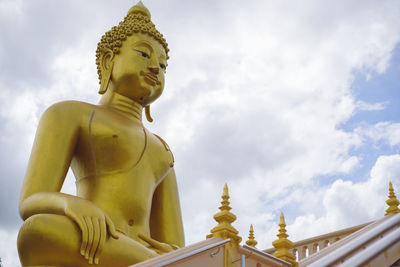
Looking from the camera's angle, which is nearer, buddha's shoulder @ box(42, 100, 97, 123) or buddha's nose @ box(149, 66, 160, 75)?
buddha's shoulder @ box(42, 100, 97, 123)

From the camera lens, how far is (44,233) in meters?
5.45

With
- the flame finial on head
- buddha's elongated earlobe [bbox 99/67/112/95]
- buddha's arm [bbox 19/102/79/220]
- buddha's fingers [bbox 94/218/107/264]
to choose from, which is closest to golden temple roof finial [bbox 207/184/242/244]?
buddha's fingers [bbox 94/218/107/264]

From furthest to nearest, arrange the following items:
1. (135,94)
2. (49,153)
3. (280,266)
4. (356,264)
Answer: (135,94) → (49,153) → (280,266) → (356,264)

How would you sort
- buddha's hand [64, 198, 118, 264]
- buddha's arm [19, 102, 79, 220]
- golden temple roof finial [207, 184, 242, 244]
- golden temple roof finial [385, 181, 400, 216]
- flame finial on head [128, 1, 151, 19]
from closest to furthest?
golden temple roof finial [207, 184, 242, 244] → buddha's hand [64, 198, 118, 264] → buddha's arm [19, 102, 79, 220] → golden temple roof finial [385, 181, 400, 216] → flame finial on head [128, 1, 151, 19]

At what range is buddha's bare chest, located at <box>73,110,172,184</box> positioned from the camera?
683cm

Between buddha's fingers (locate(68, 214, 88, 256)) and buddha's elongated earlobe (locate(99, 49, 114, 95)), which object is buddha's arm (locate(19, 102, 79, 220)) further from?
buddha's elongated earlobe (locate(99, 49, 114, 95))

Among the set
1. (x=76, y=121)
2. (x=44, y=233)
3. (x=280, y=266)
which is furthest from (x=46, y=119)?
(x=280, y=266)

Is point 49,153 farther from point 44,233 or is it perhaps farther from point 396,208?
point 396,208

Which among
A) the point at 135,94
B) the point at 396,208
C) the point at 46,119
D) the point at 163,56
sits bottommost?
the point at 396,208

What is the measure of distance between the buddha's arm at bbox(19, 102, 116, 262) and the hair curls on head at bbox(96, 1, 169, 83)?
4.11ft

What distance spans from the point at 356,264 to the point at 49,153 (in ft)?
12.4

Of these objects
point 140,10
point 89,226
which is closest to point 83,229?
point 89,226

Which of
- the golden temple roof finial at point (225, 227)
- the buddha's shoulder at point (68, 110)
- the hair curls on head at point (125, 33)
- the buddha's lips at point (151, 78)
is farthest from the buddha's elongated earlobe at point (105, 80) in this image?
the golden temple roof finial at point (225, 227)

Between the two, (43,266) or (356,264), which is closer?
(356,264)
